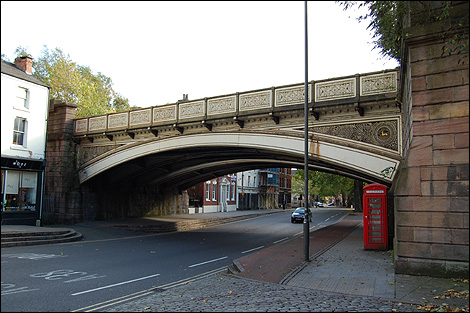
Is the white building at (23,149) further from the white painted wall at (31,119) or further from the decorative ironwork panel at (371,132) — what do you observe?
the decorative ironwork panel at (371,132)

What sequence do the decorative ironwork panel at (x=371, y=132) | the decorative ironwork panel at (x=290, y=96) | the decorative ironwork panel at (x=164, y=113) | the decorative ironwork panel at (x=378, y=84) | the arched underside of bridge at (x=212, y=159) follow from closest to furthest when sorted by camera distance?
the decorative ironwork panel at (x=378, y=84) < the decorative ironwork panel at (x=371, y=132) < the arched underside of bridge at (x=212, y=159) < the decorative ironwork panel at (x=290, y=96) < the decorative ironwork panel at (x=164, y=113)

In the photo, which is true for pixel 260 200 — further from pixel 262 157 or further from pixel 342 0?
pixel 342 0

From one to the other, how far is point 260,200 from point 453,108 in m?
54.8

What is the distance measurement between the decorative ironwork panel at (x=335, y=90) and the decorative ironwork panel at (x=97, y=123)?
13970mm

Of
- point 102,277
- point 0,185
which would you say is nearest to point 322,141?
point 102,277

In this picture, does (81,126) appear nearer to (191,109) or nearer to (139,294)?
(191,109)

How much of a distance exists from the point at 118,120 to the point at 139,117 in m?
1.82

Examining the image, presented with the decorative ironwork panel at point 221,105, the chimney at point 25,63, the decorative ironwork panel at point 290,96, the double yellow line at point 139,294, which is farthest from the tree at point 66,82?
the double yellow line at point 139,294

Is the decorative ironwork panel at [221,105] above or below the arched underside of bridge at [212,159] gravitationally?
above

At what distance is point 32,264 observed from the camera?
10703 mm

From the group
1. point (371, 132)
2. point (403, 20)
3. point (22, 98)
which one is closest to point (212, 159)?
point (22, 98)

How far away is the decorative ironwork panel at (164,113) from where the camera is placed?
20109 mm

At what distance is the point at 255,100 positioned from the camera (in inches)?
682

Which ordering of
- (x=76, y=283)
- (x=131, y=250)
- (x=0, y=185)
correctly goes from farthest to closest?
(x=0, y=185), (x=131, y=250), (x=76, y=283)
